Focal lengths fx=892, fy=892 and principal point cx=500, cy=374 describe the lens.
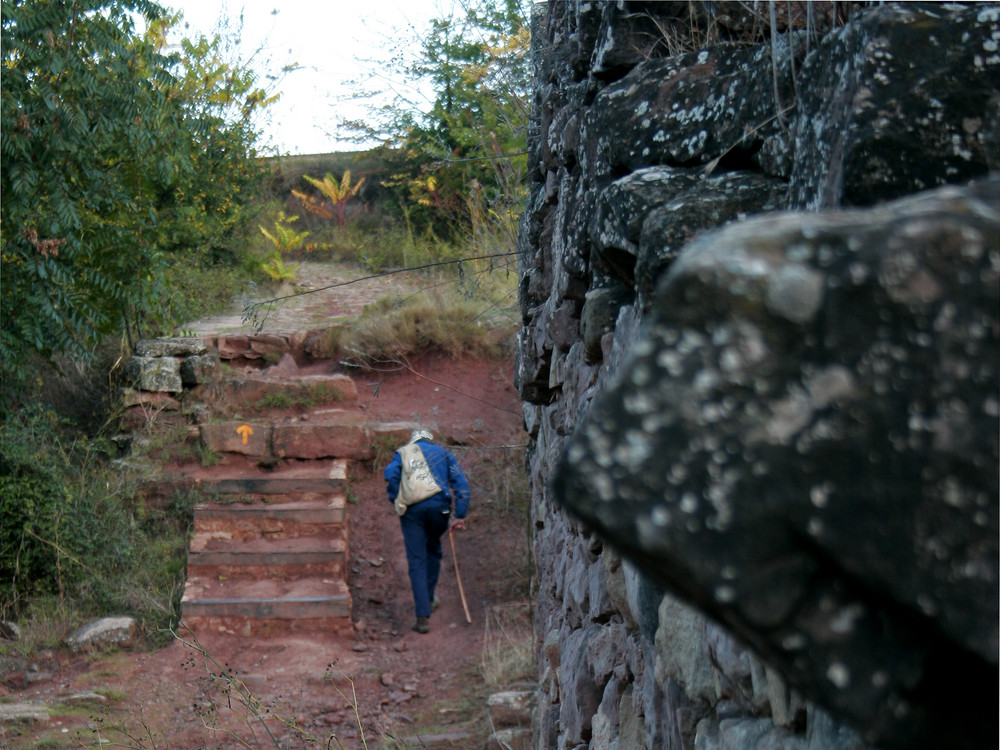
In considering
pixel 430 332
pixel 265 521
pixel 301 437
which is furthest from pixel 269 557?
pixel 430 332

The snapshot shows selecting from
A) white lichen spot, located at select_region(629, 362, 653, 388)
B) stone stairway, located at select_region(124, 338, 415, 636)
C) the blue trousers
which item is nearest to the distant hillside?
stone stairway, located at select_region(124, 338, 415, 636)

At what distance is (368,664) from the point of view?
6.62m

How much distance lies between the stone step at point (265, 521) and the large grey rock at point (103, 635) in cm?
133

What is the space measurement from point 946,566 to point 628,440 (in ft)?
0.82

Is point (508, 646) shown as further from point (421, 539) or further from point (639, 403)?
point (639, 403)

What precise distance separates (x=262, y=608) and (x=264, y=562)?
0.61 metres

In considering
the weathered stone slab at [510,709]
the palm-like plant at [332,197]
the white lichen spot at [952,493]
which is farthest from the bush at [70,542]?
the palm-like plant at [332,197]

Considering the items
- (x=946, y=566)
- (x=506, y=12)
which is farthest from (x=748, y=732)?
(x=506, y=12)

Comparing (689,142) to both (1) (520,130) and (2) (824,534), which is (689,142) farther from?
(1) (520,130)

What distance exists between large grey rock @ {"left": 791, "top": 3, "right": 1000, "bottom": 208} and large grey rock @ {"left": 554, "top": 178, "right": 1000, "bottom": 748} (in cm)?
33

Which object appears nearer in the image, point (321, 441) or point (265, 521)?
point (265, 521)

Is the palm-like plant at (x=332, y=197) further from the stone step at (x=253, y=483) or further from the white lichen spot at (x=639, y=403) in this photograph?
the white lichen spot at (x=639, y=403)

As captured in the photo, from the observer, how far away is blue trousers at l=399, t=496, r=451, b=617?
290 inches

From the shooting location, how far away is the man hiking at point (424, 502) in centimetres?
736
